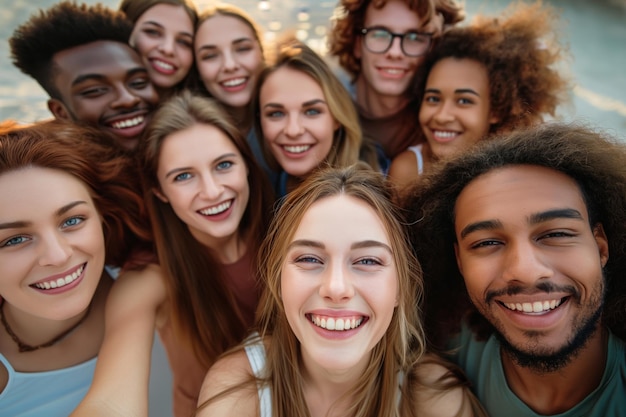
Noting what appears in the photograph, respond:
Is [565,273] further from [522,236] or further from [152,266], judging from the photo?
[152,266]

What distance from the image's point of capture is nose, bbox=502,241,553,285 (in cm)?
156

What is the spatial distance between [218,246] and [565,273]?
164 cm

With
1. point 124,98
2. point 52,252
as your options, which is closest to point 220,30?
point 124,98

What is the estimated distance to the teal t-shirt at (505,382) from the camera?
1710mm

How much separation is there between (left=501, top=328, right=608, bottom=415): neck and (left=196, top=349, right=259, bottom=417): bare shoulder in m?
0.98

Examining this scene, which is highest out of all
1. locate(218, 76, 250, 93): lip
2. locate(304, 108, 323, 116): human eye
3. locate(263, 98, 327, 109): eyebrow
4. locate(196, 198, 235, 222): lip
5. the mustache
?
locate(218, 76, 250, 93): lip

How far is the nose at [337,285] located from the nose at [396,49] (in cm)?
163

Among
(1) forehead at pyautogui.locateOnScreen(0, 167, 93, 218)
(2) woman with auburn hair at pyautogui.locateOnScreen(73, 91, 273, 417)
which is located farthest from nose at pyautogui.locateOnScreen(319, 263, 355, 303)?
(1) forehead at pyautogui.locateOnScreen(0, 167, 93, 218)

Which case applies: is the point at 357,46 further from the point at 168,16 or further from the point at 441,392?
the point at 441,392

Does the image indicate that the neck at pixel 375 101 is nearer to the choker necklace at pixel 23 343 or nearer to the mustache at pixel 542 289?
the mustache at pixel 542 289

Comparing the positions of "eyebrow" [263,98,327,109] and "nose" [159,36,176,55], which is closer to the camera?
"eyebrow" [263,98,327,109]

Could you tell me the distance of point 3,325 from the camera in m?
2.06

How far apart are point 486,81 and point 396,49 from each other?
0.54m

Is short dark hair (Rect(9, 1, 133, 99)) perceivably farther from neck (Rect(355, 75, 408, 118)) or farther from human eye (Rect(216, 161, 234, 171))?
neck (Rect(355, 75, 408, 118))
